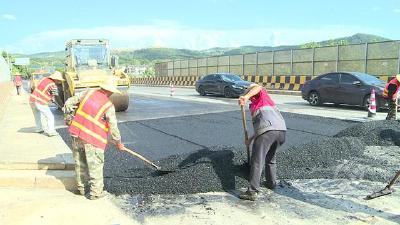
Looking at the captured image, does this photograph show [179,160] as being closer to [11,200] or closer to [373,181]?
[11,200]

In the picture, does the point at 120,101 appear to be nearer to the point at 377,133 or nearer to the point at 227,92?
the point at 227,92

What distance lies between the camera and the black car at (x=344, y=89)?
15062 millimetres

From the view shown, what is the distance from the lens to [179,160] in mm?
6551

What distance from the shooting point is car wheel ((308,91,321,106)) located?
55.8 ft

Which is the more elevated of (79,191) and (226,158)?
(226,158)

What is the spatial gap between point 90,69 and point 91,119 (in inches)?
418

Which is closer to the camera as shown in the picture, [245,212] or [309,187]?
[245,212]

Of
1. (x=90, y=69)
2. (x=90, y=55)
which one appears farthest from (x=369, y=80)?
(x=90, y=55)

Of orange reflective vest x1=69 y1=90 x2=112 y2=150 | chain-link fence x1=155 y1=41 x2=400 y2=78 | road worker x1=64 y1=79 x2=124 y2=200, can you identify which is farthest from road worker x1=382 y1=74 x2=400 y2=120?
chain-link fence x1=155 y1=41 x2=400 y2=78

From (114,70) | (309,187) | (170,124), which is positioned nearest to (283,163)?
(309,187)

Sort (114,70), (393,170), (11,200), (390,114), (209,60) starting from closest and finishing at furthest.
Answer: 1. (11,200)
2. (393,170)
3. (390,114)
4. (114,70)
5. (209,60)

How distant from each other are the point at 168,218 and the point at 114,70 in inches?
451

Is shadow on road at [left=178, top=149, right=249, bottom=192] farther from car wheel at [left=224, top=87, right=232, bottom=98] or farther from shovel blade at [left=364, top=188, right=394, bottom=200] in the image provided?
car wheel at [left=224, top=87, right=232, bottom=98]

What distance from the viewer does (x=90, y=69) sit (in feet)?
52.1
